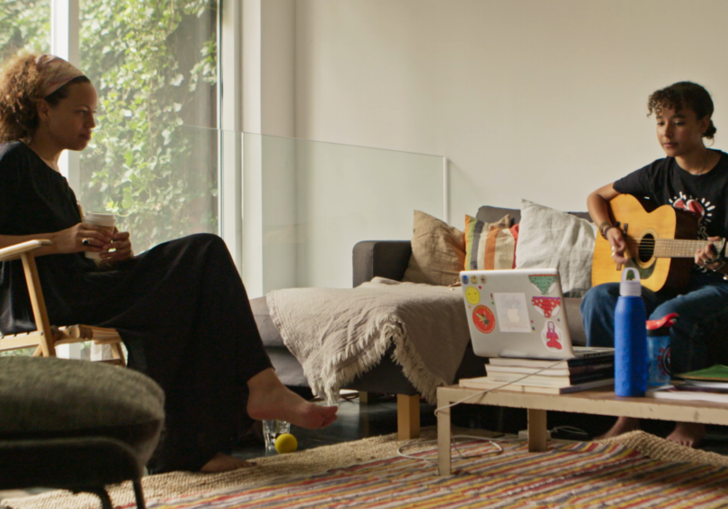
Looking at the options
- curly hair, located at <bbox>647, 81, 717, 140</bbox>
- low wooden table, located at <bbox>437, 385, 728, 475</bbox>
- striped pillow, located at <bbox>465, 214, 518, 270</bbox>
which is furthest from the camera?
striped pillow, located at <bbox>465, 214, 518, 270</bbox>

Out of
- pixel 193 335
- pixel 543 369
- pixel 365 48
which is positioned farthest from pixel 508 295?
pixel 365 48

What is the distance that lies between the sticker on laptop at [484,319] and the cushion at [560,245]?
3.56 ft

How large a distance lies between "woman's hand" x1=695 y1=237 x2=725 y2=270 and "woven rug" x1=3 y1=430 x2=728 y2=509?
1.72ft

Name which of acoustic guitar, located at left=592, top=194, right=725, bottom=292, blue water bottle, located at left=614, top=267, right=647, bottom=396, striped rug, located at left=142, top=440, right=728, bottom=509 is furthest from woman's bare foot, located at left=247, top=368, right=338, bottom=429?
acoustic guitar, located at left=592, top=194, right=725, bottom=292

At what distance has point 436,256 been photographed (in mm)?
3033

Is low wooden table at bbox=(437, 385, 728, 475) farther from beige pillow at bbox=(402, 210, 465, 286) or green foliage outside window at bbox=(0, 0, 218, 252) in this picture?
green foliage outside window at bbox=(0, 0, 218, 252)

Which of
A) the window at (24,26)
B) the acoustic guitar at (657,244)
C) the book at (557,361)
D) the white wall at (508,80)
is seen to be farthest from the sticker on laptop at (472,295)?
the window at (24,26)

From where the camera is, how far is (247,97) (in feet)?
13.9

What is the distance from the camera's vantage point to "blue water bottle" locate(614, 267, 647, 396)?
55.1 inches

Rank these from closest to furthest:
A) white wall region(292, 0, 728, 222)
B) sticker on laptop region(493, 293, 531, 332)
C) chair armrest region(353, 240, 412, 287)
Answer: sticker on laptop region(493, 293, 531, 332)
chair armrest region(353, 240, 412, 287)
white wall region(292, 0, 728, 222)

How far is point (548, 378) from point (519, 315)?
145 mm

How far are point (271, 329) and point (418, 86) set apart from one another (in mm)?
1972

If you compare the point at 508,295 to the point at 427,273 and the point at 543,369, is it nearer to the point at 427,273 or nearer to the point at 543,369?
the point at 543,369

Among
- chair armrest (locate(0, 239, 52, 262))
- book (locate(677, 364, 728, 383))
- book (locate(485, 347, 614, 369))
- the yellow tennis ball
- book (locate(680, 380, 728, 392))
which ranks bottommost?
the yellow tennis ball
